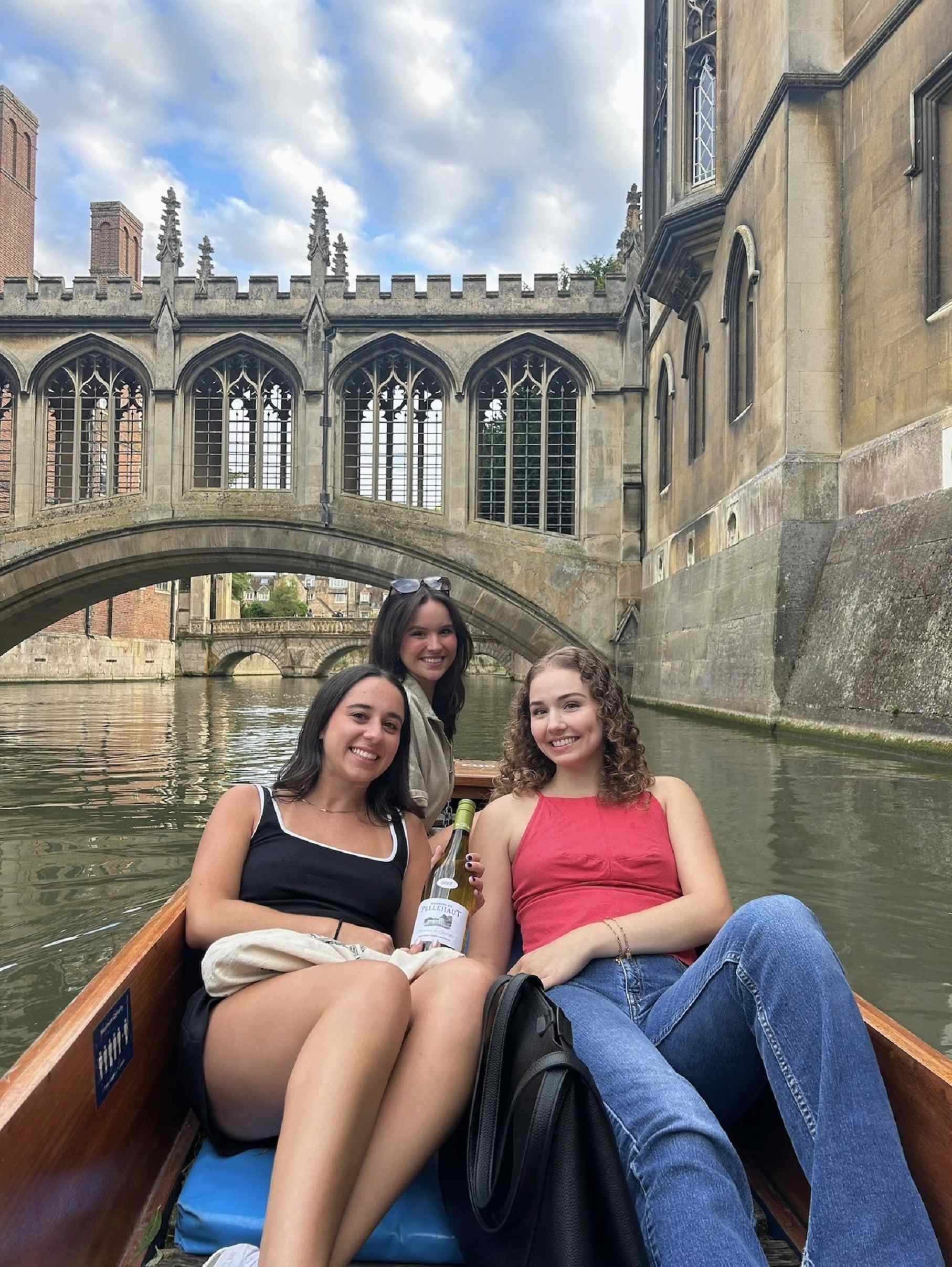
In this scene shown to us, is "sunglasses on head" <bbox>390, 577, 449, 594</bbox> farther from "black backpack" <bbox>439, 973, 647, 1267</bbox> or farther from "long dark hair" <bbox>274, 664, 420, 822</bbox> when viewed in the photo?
"black backpack" <bbox>439, 973, 647, 1267</bbox>

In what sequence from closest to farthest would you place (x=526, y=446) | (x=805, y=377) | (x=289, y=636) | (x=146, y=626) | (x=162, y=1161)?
(x=162, y=1161) → (x=805, y=377) → (x=526, y=446) → (x=146, y=626) → (x=289, y=636)

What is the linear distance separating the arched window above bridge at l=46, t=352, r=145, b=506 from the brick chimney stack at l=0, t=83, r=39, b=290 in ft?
57.5

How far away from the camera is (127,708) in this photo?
16.1m

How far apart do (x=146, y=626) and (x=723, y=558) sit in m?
25.0

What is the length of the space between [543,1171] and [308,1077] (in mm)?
331

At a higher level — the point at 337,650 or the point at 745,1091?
the point at 337,650

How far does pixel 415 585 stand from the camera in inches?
114

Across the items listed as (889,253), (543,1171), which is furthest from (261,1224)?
(889,253)

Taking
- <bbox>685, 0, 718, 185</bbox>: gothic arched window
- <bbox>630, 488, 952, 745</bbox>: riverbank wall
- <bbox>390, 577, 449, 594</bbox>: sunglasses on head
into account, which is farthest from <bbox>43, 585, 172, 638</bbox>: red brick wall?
<bbox>390, 577, 449, 594</bbox>: sunglasses on head

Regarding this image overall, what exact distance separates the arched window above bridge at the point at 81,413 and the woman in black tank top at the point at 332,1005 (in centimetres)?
1641

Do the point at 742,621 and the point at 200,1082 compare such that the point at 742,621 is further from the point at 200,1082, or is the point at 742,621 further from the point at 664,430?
the point at 200,1082

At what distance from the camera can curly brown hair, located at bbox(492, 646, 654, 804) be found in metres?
2.24

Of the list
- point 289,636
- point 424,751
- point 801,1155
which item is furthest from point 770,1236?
point 289,636

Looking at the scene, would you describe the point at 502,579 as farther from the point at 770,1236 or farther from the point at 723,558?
the point at 770,1236
